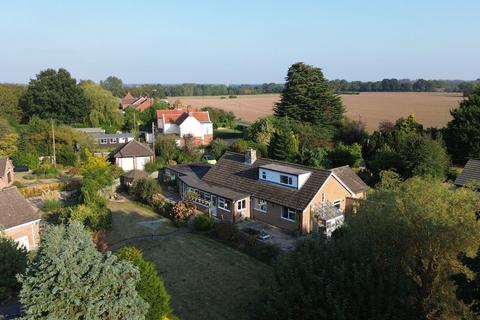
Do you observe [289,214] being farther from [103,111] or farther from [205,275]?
[103,111]

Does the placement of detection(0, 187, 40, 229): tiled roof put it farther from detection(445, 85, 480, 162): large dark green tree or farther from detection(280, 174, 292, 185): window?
detection(445, 85, 480, 162): large dark green tree

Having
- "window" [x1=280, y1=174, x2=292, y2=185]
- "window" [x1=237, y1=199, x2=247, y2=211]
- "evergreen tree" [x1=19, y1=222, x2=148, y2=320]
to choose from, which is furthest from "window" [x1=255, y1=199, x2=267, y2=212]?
"evergreen tree" [x1=19, y1=222, x2=148, y2=320]

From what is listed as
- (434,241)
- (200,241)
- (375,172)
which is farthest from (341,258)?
(375,172)

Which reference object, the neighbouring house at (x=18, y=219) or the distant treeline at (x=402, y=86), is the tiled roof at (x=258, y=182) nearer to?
the neighbouring house at (x=18, y=219)

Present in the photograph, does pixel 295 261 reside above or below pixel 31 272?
below

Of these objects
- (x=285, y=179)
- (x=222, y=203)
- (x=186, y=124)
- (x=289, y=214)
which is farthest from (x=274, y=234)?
(x=186, y=124)

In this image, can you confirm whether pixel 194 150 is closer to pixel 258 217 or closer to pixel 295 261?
pixel 258 217
